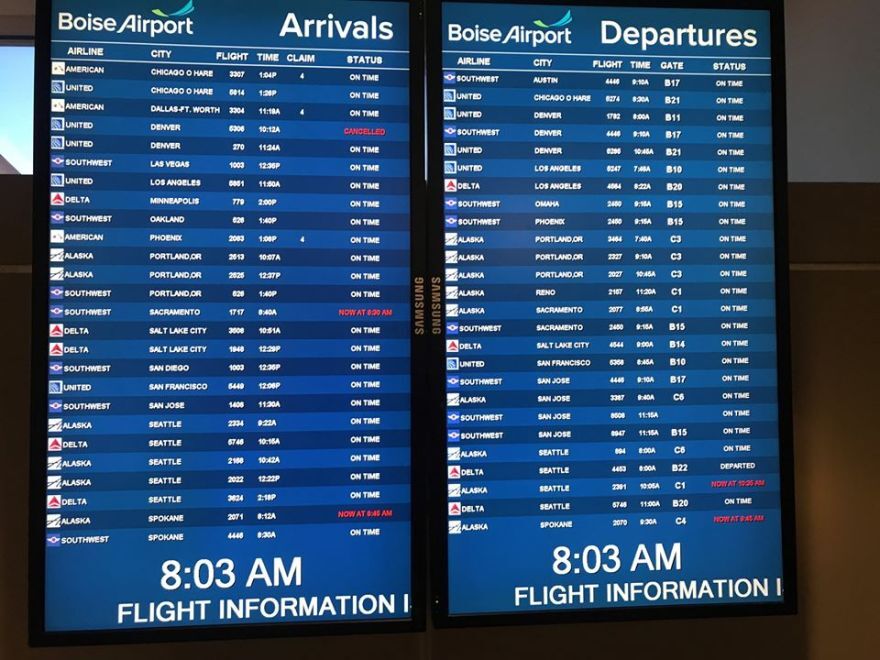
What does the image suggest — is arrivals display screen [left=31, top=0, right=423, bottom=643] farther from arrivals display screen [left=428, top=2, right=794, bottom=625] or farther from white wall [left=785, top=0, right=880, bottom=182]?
white wall [left=785, top=0, right=880, bottom=182]

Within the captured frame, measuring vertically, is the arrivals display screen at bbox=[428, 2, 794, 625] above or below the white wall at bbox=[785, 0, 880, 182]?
below

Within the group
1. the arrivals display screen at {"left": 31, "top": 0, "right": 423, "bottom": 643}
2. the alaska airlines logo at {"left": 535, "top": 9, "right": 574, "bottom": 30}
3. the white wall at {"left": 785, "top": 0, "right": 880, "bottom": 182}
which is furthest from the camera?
the white wall at {"left": 785, "top": 0, "right": 880, "bottom": 182}

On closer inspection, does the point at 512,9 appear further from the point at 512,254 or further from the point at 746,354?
the point at 746,354

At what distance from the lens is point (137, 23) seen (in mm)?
1464

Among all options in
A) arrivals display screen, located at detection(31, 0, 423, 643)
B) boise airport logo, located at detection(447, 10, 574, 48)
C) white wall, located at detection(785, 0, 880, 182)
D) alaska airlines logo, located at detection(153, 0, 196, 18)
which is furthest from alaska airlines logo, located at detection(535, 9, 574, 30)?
white wall, located at detection(785, 0, 880, 182)

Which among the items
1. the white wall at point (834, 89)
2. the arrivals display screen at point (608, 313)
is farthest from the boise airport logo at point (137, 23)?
the white wall at point (834, 89)

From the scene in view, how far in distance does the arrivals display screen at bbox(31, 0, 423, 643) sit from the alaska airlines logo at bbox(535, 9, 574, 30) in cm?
26

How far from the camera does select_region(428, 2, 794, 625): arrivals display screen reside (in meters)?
1.48

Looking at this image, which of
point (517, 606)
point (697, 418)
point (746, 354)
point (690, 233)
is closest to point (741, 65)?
point (690, 233)

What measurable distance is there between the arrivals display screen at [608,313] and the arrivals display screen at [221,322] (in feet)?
0.39

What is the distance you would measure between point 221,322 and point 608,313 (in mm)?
749

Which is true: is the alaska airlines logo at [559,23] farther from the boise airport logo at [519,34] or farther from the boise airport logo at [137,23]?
the boise airport logo at [137,23]

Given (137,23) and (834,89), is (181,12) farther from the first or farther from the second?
(834,89)

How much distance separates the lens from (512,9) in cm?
152
